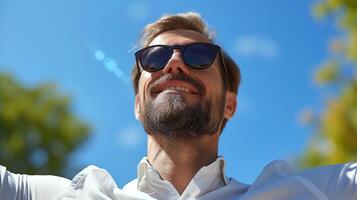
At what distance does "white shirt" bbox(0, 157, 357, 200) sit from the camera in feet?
6.04

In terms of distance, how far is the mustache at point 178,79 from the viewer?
2.34 meters

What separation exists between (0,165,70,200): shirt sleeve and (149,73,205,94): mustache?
607 mm

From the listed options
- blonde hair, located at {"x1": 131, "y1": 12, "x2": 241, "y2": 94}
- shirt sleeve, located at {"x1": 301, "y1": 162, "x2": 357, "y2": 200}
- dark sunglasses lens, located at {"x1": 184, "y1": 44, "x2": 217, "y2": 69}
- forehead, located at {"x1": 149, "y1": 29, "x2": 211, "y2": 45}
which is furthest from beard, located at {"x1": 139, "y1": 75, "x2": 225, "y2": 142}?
shirt sleeve, located at {"x1": 301, "y1": 162, "x2": 357, "y2": 200}

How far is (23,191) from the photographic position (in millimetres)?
1991

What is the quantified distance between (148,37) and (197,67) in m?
0.46

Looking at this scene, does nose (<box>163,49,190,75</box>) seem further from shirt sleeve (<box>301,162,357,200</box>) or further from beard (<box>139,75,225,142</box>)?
shirt sleeve (<box>301,162,357,200</box>)

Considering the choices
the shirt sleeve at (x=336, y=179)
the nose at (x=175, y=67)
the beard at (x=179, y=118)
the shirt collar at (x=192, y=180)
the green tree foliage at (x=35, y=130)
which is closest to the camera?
the shirt sleeve at (x=336, y=179)

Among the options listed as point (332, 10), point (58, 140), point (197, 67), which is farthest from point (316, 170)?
point (58, 140)

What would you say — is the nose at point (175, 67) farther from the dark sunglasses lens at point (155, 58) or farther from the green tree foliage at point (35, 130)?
the green tree foliage at point (35, 130)

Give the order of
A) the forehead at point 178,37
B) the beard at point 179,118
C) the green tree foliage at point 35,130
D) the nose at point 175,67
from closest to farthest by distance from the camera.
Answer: the beard at point 179,118 < the nose at point 175,67 < the forehead at point 178,37 < the green tree foliage at point 35,130

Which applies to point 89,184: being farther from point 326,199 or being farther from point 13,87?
point 13,87

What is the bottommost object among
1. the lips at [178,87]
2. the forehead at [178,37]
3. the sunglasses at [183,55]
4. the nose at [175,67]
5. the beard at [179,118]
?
the beard at [179,118]

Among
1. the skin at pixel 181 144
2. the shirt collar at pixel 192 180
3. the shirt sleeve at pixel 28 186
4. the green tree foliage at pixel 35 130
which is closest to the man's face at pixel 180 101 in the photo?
the skin at pixel 181 144

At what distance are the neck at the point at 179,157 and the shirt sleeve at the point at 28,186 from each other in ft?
1.48
